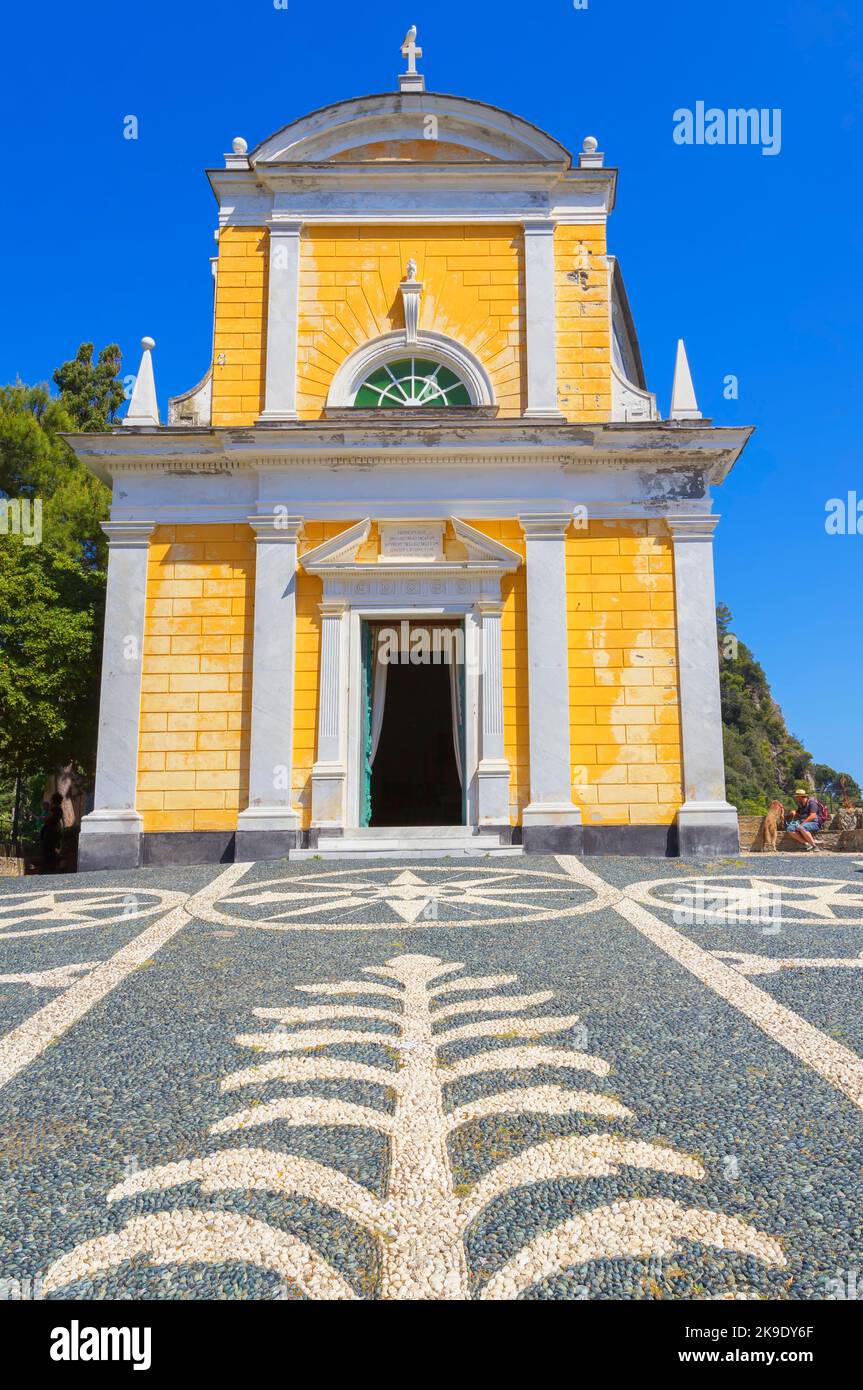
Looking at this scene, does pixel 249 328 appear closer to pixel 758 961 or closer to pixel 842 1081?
pixel 758 961

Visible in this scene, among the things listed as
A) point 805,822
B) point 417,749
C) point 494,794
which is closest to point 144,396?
point 494,794

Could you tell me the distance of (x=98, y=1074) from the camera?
3.11 m

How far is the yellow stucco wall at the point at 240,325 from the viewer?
38.1ft

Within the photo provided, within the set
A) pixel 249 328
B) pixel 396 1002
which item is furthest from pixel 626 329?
pixel 396 1002

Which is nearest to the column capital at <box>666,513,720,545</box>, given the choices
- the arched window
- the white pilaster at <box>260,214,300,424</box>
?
the arched window

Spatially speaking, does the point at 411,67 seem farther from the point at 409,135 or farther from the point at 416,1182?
the point at 416,1182

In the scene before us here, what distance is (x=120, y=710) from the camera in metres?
10.6

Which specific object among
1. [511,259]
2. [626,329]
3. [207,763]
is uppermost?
[626,329]

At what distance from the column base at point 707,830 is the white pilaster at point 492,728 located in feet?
7.31

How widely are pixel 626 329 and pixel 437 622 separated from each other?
1024 centimetres

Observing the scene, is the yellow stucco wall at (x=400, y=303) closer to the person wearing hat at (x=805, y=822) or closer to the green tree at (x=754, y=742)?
the person wearing hat at (x=805, y=822)

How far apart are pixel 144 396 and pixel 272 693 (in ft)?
15.5

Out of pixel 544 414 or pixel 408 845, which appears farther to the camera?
pixel 544 414

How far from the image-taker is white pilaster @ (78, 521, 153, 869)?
10305 millimetres
